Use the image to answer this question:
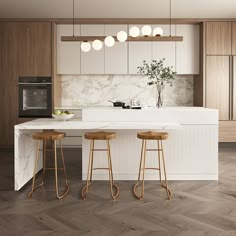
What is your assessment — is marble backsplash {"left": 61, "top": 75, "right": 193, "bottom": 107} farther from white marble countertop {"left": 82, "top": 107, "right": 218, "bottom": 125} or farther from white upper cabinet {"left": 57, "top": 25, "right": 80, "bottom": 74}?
white marble countertop {"left": 82, "top": 107, "right": 218, "bottom": 125}

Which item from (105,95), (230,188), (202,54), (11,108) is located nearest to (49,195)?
(230,188)

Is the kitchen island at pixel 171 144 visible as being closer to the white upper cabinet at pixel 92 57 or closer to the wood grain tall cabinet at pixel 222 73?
the wood grain tall cabinet at pixel 222 73

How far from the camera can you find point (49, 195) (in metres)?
3.92

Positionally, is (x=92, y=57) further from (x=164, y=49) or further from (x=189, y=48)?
(x=189, y=48)

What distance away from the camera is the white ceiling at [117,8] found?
5.96 m

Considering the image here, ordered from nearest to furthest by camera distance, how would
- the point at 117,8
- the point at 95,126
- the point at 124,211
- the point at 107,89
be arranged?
the point at 124,211
the point at 95,126
the point at 117,8
the point at 107,89

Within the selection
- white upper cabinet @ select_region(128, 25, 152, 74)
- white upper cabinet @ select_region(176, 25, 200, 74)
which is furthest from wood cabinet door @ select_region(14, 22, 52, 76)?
white upper cabinet @ select_region(176, 25, 200, 74)

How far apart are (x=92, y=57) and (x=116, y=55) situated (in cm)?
51

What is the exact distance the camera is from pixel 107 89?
780cm

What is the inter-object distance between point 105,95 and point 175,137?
11.2 feet

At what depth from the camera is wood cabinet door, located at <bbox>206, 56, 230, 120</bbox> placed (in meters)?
7.14

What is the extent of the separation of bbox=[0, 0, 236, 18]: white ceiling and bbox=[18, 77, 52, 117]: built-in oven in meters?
1.29

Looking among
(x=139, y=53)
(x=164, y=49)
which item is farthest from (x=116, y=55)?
(x=164, y=49)

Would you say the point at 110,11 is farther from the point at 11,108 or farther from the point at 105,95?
the point at 11,108
